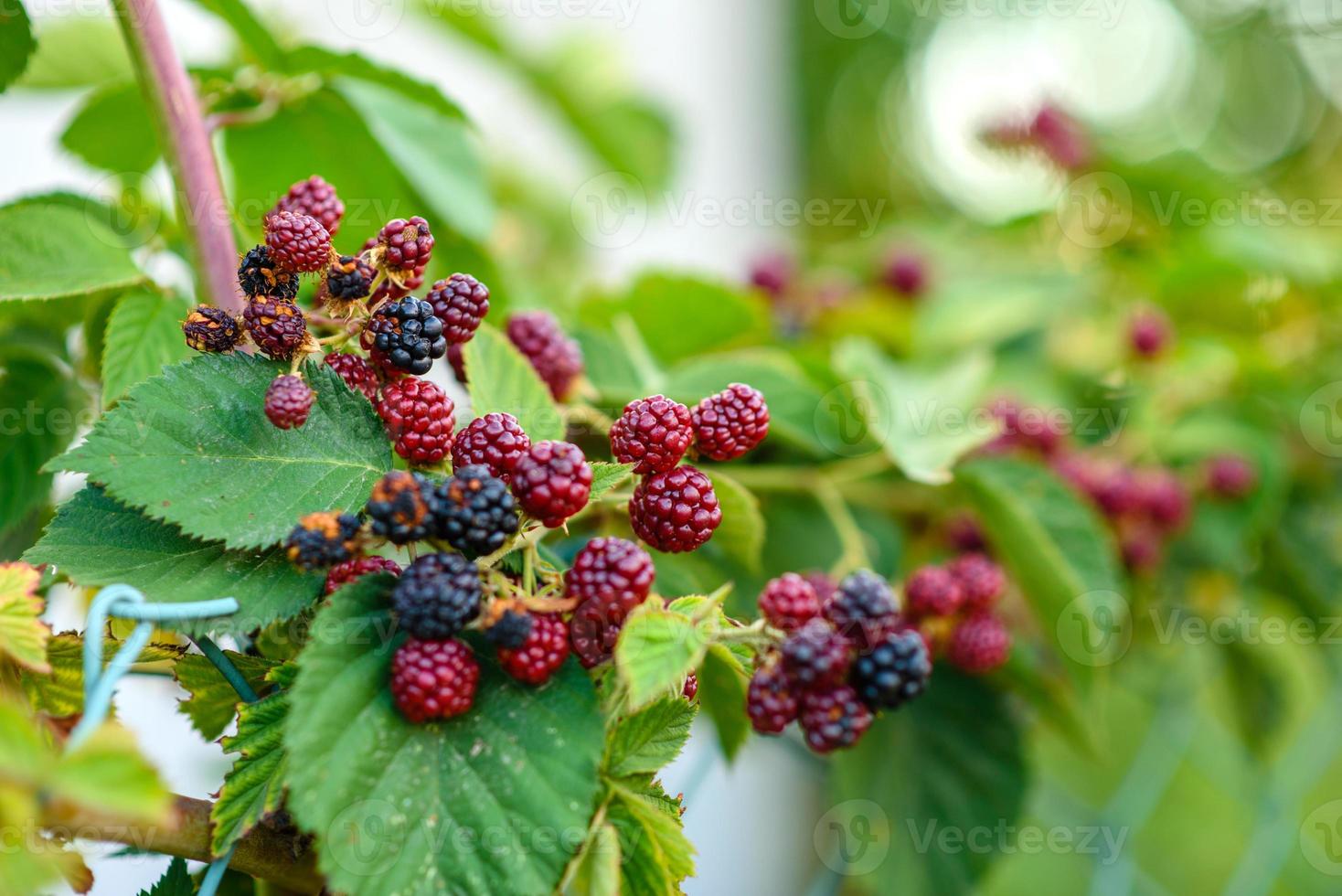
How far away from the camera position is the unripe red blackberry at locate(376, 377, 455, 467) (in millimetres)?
383

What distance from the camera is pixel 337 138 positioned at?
0.65 meters

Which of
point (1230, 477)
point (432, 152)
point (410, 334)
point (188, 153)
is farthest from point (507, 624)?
point (1230, 477)

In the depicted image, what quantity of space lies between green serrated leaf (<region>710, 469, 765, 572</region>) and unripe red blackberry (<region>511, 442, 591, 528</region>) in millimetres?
127

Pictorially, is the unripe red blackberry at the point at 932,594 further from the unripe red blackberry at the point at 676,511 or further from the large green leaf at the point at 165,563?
the large green leaf at the point at 165,563

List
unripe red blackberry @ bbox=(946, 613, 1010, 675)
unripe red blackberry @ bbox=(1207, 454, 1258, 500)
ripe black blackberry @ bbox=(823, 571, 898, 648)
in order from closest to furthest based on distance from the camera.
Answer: ripe black blackberry @ bbox=(823, 571, 898, 648) < unripe red blackberry @ bbox=(946, 613, 1010, 675) < unripe red blackberry @ bbox=(1207, 454, 1258, 500)

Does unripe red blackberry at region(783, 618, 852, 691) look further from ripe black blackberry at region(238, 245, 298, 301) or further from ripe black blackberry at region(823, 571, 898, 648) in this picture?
ripe black blackberry at region(238, 245, 298, 301)

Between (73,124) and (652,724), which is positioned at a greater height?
(73,124)

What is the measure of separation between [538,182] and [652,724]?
116cm

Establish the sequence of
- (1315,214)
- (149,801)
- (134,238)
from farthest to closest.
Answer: (1315,214)
(134,238)
(149,801)

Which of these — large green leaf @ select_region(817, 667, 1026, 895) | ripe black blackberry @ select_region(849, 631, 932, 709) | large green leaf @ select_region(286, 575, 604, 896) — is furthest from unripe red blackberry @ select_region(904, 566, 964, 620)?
large green leaf @ select_region(286, 575, 604, 896)

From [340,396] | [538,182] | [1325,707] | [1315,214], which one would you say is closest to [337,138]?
[340,396]

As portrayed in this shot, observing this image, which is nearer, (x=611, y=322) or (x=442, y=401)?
(x=442, y=401)

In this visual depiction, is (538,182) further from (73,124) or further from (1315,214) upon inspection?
(1315,214)

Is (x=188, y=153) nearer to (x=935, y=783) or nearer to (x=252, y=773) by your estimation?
(x=252, y=773)
